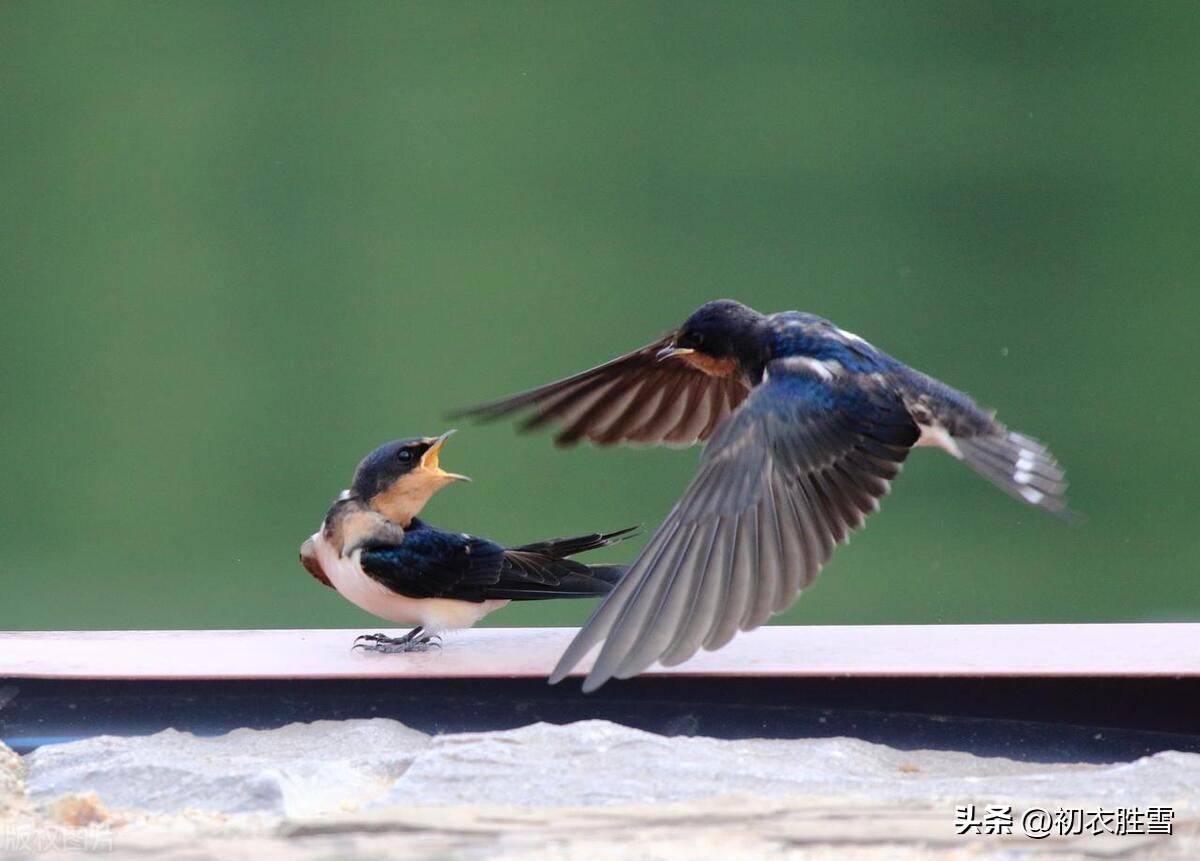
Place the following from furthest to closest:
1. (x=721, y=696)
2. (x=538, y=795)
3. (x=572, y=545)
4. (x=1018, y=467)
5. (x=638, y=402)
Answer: (x=638, y=402) < (x=1018, y=467) < (x=572, y=545) < (x=721, y=696) < (x=538, y=795)

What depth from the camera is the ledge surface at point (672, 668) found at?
7.89ft

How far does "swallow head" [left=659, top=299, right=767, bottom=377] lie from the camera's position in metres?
3.05

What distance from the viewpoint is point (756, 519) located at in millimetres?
2611

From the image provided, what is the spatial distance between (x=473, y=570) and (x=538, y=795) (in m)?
0.77

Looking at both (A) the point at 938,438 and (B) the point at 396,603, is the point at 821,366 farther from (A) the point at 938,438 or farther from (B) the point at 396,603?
(B) the point at 396,603

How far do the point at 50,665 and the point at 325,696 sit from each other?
0.40m

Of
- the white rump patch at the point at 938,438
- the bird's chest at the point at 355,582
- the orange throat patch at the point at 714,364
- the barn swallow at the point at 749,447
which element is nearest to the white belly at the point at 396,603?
the bird's chest at the point at 355,582

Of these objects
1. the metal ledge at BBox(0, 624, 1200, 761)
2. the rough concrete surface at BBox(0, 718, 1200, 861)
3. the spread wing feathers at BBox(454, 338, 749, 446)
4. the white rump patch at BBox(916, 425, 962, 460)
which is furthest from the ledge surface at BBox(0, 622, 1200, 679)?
the spread wing feathers at BBox(454, 338, 749, 446)

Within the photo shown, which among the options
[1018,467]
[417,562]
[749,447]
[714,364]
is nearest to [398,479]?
[417,562]

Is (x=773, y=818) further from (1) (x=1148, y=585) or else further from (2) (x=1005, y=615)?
(1) (x=1148, y=585)

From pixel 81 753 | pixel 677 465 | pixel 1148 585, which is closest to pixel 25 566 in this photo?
pixel 677 465

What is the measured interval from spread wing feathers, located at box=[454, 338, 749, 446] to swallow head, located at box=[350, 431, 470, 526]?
0.39 m

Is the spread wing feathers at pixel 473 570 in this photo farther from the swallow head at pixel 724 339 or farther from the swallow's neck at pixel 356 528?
the swallow head at pixel 724 339

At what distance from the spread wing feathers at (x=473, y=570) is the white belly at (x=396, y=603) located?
2 centimetres
